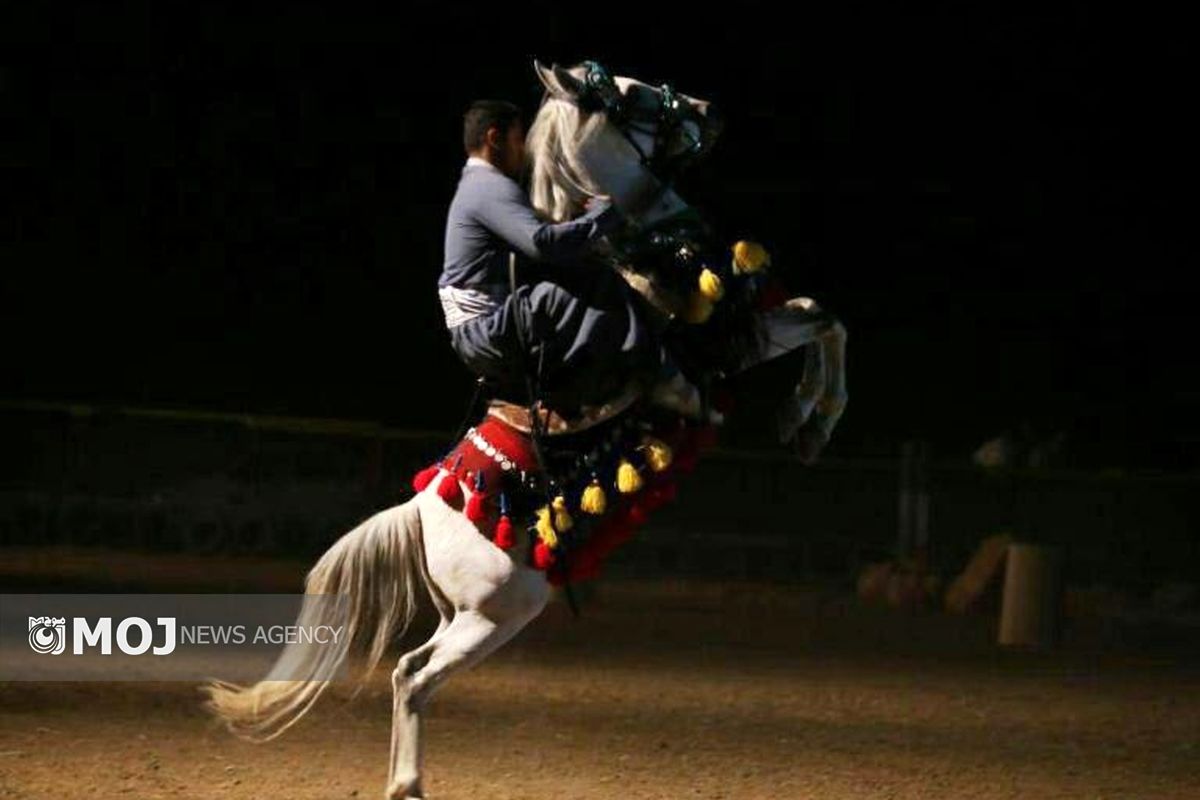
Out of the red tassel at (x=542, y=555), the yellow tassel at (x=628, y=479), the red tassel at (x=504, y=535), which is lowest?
the red tassel at (x=542, y=555)

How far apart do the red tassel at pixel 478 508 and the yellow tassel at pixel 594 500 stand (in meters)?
0.29

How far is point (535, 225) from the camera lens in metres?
5.46

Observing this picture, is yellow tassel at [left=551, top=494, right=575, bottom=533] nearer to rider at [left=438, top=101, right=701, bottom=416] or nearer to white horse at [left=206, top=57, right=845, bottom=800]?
white horse at [left=206, top=57, right=845, bottom=800]

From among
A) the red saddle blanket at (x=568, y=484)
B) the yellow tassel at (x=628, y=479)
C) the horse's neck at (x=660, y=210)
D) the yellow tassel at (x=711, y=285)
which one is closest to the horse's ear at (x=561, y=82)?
the horse's neck at (x=660, y=210)

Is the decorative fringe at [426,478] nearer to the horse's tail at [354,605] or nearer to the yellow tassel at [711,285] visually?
the horse's tail at [354,605]

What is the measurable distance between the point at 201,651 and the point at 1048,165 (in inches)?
355

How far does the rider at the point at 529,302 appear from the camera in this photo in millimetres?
5551

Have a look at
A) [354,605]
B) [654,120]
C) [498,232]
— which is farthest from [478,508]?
[654,120]

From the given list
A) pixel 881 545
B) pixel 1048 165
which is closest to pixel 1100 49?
pixel 1048 165

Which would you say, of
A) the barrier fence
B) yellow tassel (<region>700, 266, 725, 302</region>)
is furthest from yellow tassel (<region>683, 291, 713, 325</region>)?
the barrier fence

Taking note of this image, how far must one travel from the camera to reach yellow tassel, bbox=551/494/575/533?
18.5 feet

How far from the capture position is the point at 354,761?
712 centimetres

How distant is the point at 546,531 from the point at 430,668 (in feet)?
1.84

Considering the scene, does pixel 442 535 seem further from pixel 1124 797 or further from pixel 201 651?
pixel 201 651
